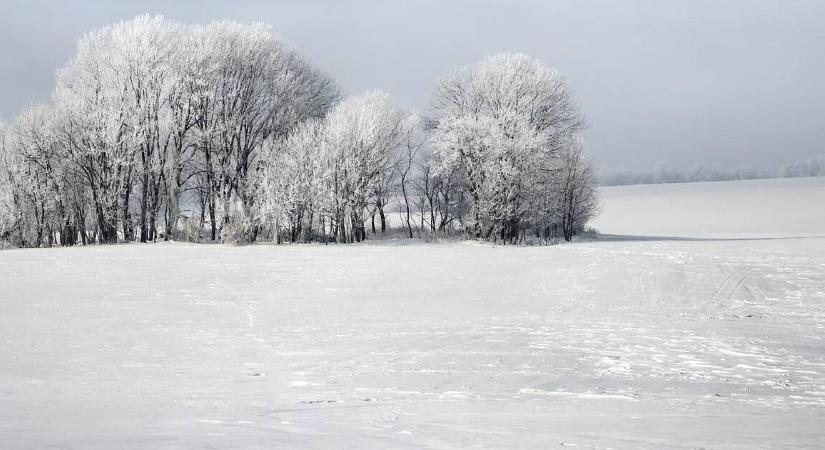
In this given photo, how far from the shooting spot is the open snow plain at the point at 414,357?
749 centimetres

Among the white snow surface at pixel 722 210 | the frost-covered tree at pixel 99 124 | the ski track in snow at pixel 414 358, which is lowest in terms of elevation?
the ski track in snow at pixel 414 358

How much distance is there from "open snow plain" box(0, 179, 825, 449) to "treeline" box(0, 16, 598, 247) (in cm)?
1921

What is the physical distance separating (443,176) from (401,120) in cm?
615

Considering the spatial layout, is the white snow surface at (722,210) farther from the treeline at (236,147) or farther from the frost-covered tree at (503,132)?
the treeline at (236,147)

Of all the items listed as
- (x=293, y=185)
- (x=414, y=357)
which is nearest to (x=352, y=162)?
(x=293, y=185)

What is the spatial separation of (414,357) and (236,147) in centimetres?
4476

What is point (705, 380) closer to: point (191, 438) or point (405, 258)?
point (191, 438)

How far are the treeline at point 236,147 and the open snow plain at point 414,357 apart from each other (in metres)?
19.2

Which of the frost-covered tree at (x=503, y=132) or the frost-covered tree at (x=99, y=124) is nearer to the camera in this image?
the frost-covered tree at (x=99, y=124)

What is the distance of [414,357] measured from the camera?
1284 centimetres

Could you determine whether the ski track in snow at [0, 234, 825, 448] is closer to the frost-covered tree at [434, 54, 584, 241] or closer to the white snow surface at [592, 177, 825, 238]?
the frost-covered tree at [434, 54, 584, 241]

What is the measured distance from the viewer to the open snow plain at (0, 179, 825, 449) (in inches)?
295

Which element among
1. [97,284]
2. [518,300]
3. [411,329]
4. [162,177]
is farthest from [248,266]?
[162,177]

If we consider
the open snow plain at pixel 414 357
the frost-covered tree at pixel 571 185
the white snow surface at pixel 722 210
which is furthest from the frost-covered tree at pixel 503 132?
the white snow surface at pixel 722 210
